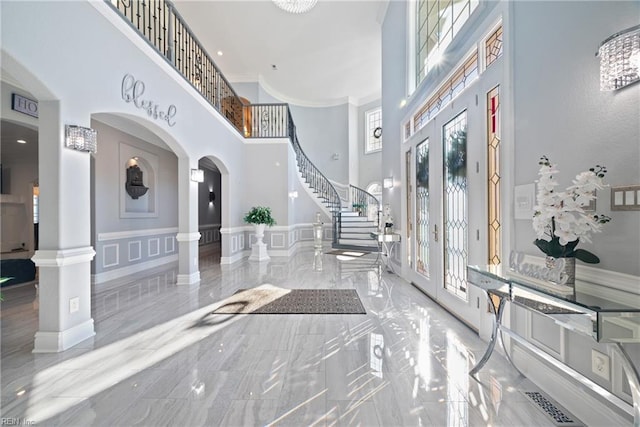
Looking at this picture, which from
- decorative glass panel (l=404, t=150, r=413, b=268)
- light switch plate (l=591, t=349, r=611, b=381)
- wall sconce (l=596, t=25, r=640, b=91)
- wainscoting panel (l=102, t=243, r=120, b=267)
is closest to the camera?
wall sconce (l=596, t=25, r=640, b=91)

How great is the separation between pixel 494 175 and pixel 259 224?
5880 mm

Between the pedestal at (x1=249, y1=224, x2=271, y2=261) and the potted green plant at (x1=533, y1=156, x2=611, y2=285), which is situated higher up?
the potted green plant at (x1=533, y1=156, x2=611, y2=285)

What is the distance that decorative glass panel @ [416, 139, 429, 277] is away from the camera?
14.5ft

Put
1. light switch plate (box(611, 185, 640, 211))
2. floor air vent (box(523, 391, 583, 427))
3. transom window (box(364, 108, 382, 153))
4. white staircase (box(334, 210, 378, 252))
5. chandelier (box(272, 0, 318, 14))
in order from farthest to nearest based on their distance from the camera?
1. transom window (box(364, 108, 382, 153))
2. white staircase (box(334, 210, 378, 252))
3. chandelier (box(272, 0, 318, 14))
4. floor air vent (box(523, 391, 583, 427))
5. light switch plate (box(611, 185, 640, 211))

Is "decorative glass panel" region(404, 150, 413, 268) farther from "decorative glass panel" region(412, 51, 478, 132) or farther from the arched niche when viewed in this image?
the arched niche

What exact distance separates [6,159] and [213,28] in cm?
581

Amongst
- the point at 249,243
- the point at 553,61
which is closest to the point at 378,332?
the point at 553,61

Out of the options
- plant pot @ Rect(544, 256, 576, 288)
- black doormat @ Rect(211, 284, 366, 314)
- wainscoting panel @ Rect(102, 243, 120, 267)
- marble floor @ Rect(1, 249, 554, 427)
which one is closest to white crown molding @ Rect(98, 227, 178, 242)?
wainscoting panel @ Rect(102, 243, 120, 267)

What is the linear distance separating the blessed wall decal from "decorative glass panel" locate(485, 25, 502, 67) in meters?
4.03

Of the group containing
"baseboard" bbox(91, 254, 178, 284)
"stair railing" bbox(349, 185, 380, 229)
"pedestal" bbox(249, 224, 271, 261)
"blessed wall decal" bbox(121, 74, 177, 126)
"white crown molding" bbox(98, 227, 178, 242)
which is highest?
"blessed wall decal" bbox(121, 74, 177, 126)

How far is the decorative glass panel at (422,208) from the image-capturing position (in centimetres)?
441

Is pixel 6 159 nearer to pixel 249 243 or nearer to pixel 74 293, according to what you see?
pixel 249 243

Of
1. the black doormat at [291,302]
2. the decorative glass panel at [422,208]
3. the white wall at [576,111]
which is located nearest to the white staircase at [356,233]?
the decorative glass panel at [422,208]

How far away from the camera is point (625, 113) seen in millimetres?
1475
